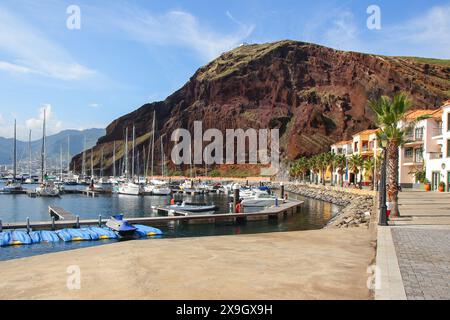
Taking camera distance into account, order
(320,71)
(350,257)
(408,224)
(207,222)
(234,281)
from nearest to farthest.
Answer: (234,281) < (350,257) < (408,224) < (207,222) < (320,71)

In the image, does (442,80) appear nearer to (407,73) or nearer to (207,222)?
(407,73)

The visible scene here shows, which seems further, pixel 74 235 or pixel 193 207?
pixel 193 207

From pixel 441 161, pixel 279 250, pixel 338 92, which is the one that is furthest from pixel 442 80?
pixel 279 250

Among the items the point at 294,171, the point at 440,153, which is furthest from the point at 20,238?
the point at 294,171

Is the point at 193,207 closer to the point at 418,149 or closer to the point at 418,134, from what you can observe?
the point at 418,134

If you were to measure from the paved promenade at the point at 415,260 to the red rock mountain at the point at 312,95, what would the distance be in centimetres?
13462

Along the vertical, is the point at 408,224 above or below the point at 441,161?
below

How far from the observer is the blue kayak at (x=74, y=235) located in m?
28.4

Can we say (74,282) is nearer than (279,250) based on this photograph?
Yes

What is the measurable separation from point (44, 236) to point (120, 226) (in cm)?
517

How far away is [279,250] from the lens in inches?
625

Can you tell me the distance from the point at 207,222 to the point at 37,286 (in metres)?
27.8

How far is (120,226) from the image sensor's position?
30266mm

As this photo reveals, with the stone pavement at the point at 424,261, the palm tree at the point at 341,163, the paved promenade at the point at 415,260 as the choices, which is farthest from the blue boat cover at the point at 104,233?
the palm tree at the point at 341,163
